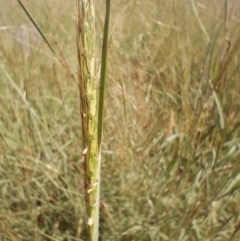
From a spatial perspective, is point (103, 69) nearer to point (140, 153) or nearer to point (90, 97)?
point (90, 97)

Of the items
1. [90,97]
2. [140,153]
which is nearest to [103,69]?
[90,97]

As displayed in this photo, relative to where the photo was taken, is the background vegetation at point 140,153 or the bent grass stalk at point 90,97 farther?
the background vegetation at point 140,153

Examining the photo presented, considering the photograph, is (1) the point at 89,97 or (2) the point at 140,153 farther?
(2) the point at 140,153

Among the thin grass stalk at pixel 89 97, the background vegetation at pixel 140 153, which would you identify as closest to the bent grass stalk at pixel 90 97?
the thin grass stalk at pixel 89 97

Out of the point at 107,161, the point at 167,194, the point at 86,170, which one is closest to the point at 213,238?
the point at 167,194

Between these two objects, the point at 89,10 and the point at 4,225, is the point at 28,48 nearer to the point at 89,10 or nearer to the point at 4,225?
the point at 4,225

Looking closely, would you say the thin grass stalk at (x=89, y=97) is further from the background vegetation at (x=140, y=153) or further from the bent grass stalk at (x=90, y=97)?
the background vegetation at (x=140, y=153)
